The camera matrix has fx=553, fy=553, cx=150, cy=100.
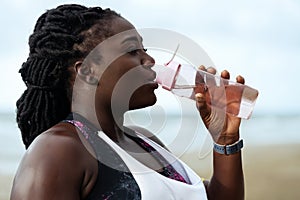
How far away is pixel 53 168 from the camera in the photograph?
1.13m

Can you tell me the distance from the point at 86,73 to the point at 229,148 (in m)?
0.46

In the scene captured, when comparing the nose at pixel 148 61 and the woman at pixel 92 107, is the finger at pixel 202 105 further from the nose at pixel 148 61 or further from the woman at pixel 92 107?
the nose at pixel 148 61

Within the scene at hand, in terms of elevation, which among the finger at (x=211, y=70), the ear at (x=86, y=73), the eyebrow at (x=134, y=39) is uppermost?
the eyebrow at (x=134, y=39)

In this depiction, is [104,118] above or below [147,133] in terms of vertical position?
above

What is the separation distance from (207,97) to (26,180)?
0.59m

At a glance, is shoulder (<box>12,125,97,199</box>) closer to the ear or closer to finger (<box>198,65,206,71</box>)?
the ear

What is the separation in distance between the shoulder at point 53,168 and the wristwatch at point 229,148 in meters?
0.44

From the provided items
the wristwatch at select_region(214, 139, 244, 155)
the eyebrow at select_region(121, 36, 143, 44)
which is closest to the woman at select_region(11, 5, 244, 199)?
the eyebrow at select_region(121, 36, 143, 44)

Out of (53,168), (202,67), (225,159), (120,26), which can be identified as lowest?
(225,159)

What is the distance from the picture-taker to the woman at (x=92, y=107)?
1.18 m

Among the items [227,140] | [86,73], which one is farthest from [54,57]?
[227,140]

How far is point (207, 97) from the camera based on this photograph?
4.96 ft

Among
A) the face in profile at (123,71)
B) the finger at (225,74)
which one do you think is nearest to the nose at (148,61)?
the face in profile at (123,71)

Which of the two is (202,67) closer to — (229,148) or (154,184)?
(229,148)
